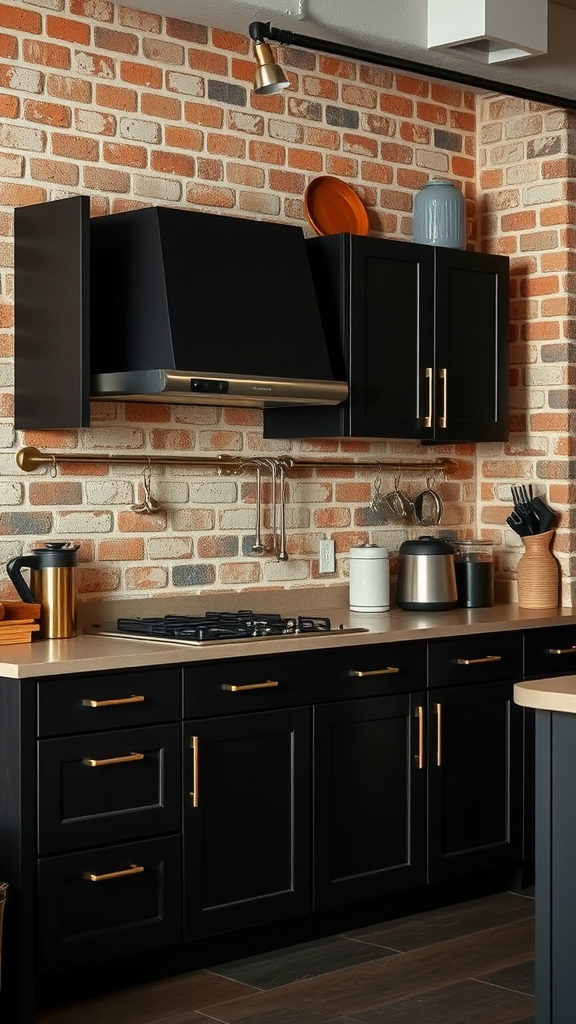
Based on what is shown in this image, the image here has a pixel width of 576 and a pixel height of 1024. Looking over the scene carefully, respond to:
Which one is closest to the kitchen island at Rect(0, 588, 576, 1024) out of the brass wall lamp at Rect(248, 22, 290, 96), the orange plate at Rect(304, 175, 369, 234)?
the orange plate at Rect(304, 175, 369, 234)

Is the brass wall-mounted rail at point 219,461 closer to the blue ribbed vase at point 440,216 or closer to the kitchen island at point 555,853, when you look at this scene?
the blue ribbed vase at point 440,216

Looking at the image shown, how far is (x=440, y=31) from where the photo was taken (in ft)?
14.9

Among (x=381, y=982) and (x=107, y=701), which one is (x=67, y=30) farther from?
(x=381, y=982)

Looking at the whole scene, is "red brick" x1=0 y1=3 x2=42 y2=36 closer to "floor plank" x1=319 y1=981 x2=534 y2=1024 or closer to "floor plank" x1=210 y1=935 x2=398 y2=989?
"floor plank" x1=210 y1=935 x2=398 y2=989

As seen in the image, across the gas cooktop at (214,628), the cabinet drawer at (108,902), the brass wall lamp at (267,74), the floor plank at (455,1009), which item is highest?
the brass wall lamp at (267,74)

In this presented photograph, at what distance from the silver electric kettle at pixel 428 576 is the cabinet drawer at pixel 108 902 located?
1456 mm

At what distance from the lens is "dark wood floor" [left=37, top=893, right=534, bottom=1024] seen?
3.49 m

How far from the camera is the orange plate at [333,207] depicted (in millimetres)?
4746

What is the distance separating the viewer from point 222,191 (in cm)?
454

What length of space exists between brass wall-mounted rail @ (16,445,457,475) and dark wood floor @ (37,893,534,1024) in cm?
147

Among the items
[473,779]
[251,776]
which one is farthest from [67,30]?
[473,779]

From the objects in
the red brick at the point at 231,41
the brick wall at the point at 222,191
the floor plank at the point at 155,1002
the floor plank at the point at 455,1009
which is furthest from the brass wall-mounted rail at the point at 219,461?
the floor plank at the point at 455,1009

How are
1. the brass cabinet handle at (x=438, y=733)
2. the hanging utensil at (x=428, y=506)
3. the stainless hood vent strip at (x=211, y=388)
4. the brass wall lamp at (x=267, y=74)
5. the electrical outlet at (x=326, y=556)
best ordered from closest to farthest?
the stainless hood vent strip at (x=211, y=388), the brass wall lamp at (x=267, y=74), the brass cabinet handle at (x=438, y=733), the electrical outlet at (x=326, y=556), the hanging utensil at (x=428, y=506)

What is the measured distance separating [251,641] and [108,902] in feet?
2.57
